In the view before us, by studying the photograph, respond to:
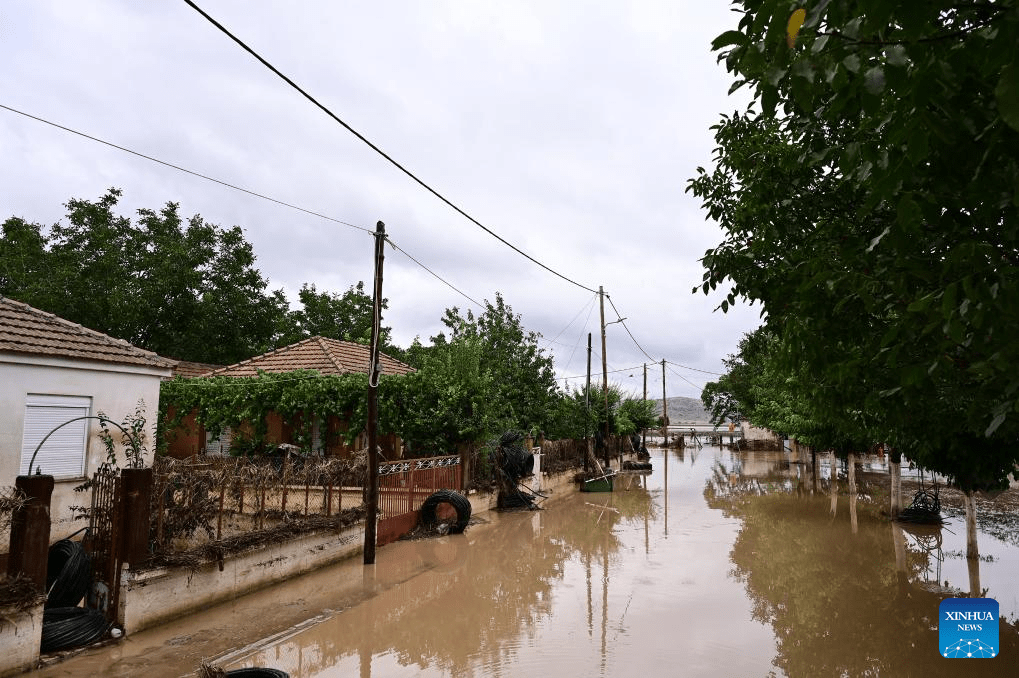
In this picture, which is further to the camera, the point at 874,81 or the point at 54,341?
the point at 54,341

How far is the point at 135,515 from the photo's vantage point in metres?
8.18

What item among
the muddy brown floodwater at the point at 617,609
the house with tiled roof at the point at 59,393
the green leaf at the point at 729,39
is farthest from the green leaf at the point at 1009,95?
the house with tiled roof at the point at 59,393

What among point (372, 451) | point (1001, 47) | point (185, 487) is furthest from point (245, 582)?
point (1001, 47)

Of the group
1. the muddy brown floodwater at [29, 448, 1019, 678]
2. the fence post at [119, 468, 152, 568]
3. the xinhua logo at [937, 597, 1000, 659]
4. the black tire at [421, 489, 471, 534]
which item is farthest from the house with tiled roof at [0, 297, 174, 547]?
the xinhua logo at [937, 597, 1000, 659]

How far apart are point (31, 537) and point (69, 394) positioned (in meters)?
5.45

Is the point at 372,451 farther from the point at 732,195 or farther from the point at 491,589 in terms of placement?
the point at 732,195

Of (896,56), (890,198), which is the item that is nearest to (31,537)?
(890,198)

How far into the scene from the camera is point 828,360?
5.24 m

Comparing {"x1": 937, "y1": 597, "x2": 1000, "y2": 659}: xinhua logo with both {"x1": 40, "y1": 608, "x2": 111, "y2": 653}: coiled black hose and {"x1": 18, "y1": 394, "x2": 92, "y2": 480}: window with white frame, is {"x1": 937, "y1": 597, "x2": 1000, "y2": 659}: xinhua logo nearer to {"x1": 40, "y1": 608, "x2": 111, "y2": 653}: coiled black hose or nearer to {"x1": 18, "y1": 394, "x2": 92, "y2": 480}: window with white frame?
{"x1": 40, "y1": 608, "x2": 111, "y2": 653}: coiled black hose

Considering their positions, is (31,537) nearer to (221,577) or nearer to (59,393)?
(221,577)

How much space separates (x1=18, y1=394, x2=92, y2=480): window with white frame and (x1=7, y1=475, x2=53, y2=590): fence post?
4.03 m

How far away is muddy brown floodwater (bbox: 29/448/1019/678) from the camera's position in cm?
764

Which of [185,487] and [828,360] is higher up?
[828,360]

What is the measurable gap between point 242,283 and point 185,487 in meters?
29.4
